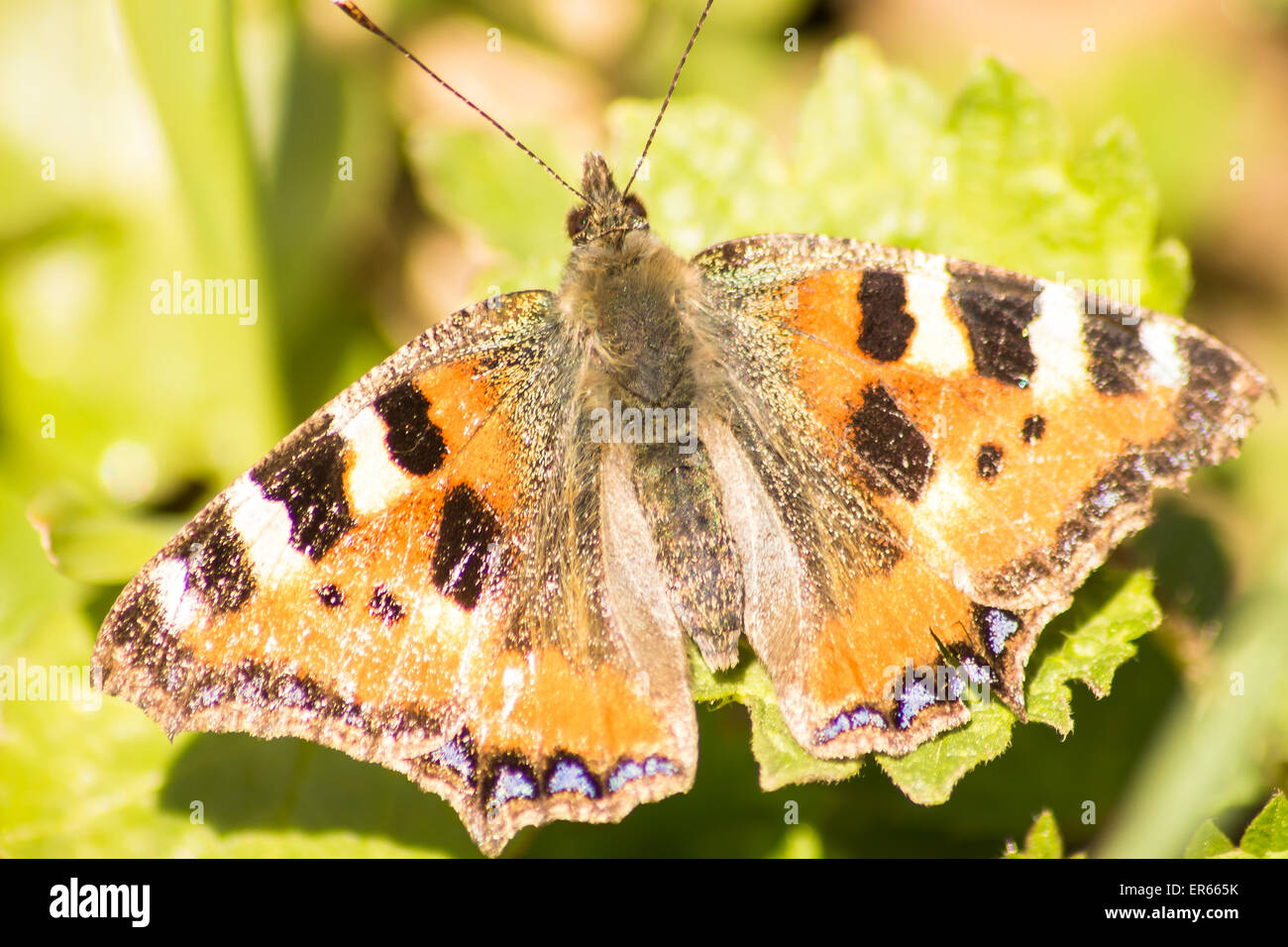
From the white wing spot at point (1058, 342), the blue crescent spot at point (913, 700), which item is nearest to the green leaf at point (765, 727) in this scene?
the blue crescent spot at point (913, 700)

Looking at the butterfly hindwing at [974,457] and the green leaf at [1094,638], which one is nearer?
the butterfly hindwing at [974,457]

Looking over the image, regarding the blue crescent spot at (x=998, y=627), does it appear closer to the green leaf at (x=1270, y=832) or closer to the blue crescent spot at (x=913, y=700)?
the blue crescent spot at (x=913, y=700)

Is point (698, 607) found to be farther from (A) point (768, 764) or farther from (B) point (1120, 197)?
(B) point (1120, 197)

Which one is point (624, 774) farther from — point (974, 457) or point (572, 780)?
point (974, 457)

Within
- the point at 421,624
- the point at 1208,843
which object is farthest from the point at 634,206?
the point at 1208,843
